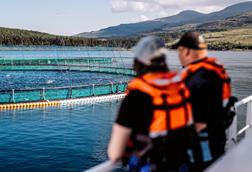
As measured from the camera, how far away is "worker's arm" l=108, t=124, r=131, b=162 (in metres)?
2.70

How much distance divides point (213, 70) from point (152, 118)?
943 millimetres

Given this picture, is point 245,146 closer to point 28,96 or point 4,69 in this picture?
point 28,96

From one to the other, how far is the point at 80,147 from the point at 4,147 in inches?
177

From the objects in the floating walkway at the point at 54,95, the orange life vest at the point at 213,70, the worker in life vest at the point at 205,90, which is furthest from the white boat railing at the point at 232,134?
the floating walkway at the point at 54,95

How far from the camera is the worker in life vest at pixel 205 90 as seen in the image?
330 cm

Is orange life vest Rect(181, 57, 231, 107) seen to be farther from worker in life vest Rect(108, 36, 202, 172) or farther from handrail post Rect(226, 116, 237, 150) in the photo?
handrail post Rect(226, 116, 237, 150)

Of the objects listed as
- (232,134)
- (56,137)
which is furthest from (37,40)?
(232,134)

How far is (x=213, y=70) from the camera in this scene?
136 inches

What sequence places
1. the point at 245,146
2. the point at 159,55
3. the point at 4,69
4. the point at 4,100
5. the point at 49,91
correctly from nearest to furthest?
the point at 159,55
the point at 245,146
the point at 4,100
the point at 49,91
the point at 4,69

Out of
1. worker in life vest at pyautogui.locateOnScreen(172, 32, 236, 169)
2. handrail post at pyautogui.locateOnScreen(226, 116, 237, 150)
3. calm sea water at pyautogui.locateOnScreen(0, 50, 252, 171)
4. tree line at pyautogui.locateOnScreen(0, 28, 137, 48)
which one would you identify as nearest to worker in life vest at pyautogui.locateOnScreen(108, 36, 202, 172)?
worker in life vest at pyautogui.locateOnScreen(172, 32, 236, 169)

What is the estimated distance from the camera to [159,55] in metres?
2.88

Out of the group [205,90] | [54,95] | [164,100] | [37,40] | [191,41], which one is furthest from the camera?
[37,40]

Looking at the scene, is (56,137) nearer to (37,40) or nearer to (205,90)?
(205,90)

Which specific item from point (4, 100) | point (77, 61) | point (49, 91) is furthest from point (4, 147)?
point (77, 61)
